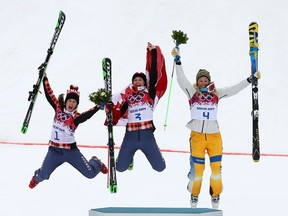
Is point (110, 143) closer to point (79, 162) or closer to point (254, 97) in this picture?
point (79, 162)

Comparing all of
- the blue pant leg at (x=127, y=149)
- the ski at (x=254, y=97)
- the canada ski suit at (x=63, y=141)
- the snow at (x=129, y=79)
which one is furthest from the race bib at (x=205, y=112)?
the canada ski suit at (x=63, y=141)

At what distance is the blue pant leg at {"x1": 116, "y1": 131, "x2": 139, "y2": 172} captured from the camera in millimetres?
8234

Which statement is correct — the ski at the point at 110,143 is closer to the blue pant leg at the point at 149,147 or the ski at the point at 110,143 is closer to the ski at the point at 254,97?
the blue pant leg at the point at 149,147

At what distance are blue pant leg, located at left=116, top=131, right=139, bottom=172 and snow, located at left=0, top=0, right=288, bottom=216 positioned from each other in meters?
0.45

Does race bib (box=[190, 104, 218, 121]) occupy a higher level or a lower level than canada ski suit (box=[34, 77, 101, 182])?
higher

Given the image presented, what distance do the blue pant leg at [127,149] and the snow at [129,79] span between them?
450 mm

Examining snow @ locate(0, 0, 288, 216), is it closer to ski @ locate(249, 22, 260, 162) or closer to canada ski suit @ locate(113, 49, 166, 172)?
canada ski suit @ locate(113, 49, 166, 172)

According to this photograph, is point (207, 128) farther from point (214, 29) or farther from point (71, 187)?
point (214, 29)

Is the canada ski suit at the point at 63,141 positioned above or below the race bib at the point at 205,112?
below

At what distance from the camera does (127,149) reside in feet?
27.1

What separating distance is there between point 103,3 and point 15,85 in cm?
361

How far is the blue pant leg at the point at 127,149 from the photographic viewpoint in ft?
27.0

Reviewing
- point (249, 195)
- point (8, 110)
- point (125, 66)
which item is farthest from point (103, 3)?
point (249, 195)

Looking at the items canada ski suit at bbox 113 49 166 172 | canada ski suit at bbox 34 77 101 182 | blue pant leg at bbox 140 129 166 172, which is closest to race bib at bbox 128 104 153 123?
canada ski suit at bbox 113 49 166 172
